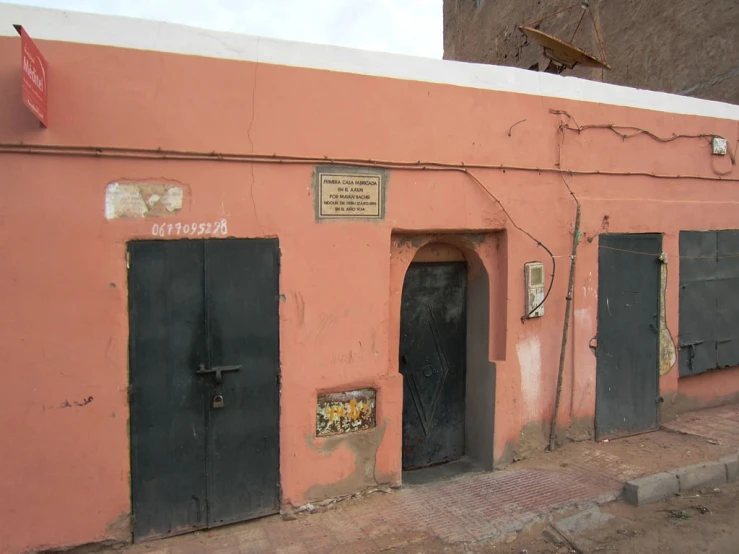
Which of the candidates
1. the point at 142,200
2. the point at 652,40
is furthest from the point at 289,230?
the point at 652,40

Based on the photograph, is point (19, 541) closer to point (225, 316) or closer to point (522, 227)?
point (225, 316)

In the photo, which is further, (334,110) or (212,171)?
(334,110)

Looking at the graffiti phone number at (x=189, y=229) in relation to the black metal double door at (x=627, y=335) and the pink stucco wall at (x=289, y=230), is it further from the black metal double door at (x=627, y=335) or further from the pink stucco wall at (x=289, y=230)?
the black metal double door at (x=627, y=335)

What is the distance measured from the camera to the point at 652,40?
33.8 feet

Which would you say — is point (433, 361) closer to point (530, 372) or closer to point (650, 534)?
point (530, 372)

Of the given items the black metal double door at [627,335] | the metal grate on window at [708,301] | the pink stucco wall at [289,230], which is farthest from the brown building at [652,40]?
the black metal double door at [627,335]

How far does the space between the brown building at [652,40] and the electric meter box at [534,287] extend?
6438mm

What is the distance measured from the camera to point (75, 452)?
369cm

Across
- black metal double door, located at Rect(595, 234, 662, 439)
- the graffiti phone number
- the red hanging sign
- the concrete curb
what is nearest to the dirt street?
the concrete curb

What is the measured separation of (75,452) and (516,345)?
4145mm

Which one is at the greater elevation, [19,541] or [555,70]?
[555,70]

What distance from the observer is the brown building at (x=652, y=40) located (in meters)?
9.04

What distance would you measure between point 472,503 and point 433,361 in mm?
1508

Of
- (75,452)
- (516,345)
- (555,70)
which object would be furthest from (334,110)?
(555,70)
